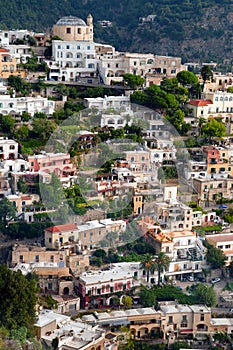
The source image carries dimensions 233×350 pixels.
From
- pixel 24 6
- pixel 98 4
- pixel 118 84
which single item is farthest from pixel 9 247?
pixel 98 4

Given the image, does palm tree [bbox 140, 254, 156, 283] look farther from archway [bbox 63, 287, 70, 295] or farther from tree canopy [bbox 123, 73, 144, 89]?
tree canopy [bbox 123, 73, 144, 89]

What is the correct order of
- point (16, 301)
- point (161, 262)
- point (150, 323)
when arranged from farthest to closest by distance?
point (161, 262)
point (150, 323)
point (16, 301)

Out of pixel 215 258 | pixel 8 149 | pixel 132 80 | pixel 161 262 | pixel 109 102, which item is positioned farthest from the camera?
pixel 132 80

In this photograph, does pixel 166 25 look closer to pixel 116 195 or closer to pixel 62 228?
pixel 116 195

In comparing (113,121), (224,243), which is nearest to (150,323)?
(224,243)

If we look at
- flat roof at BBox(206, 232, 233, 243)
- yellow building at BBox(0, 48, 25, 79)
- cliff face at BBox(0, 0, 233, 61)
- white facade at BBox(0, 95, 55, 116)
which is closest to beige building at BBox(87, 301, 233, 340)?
flat roof at BBox(206, 232, 233, 243)

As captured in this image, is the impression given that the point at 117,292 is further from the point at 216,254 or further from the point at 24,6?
the point at 24,6
